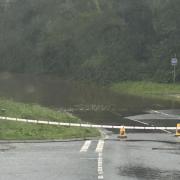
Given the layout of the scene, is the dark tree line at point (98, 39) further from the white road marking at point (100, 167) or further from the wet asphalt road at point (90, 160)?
the white road marking at point (100, 167)

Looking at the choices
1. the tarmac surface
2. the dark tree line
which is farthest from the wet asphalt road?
the dark tree line

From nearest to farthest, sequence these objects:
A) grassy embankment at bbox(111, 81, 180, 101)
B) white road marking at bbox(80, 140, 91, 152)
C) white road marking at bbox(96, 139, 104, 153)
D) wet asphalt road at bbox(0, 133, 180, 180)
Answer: wet asphalt road at bbox(0, 133, 180, 180) → white road marking at bbox(96, 139, 104, 153) → white road marking at bbox(80, 140, 91, 152) → grassy embankment at bbox(111, 81, 180, 101)

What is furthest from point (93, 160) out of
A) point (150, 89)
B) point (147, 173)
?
point (150, 89)

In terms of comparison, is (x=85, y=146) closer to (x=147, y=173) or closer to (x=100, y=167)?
(x=100, y=167)

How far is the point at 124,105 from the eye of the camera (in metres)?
40.6

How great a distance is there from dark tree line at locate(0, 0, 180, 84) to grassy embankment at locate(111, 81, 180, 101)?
2.24 meters

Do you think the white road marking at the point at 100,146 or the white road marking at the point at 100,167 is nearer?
the white road marking at the point at 100,167

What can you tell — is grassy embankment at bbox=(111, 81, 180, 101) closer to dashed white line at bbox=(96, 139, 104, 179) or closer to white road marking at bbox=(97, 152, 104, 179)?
dashed white line at bbox=(96, 139, 104, 179)

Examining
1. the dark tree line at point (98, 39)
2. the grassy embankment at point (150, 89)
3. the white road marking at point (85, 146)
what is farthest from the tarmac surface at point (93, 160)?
the dark tree line at point (98, 39)

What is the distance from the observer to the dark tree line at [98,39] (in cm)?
6088

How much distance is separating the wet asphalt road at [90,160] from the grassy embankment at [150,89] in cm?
2848

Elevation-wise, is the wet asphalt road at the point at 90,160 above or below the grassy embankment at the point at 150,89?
below

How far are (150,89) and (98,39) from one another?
2294 cm

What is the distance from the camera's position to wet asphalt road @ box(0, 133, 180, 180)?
40.6ft
